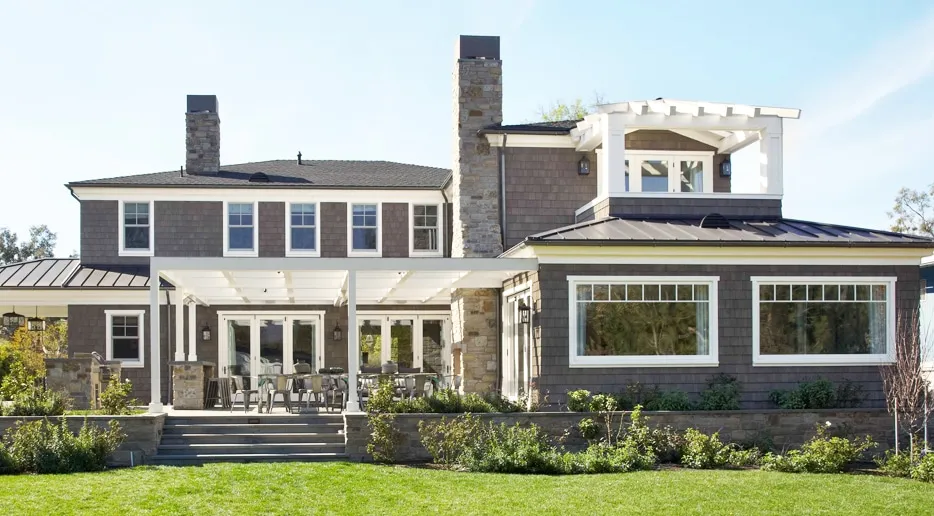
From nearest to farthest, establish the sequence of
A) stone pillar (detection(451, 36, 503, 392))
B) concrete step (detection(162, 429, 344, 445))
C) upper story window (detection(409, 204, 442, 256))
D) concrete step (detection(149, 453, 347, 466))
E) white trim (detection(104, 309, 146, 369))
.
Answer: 1. concrete step (detection(149, 453, 347, 466))
2. concrete step (detection(162, 429, 344, 445))
3. stone pillar (detection(451, 36, 503, 392))
4. white trim (detection(104, 309, 146, 369))
5. upper story window (detection(409, 204, 442, 256))

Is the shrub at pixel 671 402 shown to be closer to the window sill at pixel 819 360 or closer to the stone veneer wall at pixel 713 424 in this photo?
the stone veneer wall at pixel 713 424

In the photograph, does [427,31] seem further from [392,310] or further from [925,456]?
[925,456]

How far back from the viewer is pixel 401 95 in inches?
963

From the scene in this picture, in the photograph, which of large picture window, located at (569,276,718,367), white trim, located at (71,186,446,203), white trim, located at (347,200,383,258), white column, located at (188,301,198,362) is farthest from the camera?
white trim, located at (347,200,383,258)

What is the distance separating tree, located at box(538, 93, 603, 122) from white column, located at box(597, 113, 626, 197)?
24.3 m

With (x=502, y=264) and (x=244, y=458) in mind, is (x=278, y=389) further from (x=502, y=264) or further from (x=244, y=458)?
(x=502, y=264)

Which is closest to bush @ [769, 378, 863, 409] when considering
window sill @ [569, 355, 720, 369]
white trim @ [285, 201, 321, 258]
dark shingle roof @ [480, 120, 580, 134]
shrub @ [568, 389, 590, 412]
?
window sill @ [569, 355, 720, 369]

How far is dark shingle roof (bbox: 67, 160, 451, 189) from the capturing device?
24.5 metres

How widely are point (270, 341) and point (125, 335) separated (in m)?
3.36

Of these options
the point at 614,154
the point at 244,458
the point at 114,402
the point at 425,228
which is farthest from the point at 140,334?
the point at 614,154

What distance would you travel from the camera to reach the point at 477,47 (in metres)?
21.1

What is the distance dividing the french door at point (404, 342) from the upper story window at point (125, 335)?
522 centimetres

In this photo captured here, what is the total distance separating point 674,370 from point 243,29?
924cm

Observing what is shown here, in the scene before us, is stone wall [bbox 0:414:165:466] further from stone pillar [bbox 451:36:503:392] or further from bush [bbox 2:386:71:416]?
stone pillar [bbox 451:36:503:392]
